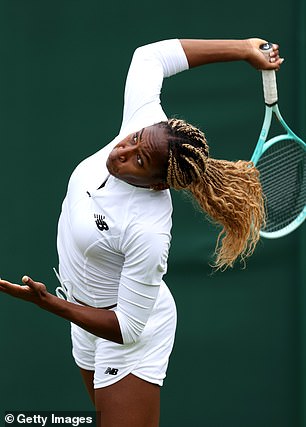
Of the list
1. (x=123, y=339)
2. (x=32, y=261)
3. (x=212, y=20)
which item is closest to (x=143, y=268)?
(x=123, y=339)

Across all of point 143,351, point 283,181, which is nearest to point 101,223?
point 143,351

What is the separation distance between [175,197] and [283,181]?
0.43 metres

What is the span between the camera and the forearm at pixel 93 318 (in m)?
2.48

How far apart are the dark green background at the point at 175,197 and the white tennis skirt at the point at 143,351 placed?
0.84 meters

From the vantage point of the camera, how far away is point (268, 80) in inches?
114

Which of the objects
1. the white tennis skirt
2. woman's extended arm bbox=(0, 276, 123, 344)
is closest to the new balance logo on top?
the white tennis skirt

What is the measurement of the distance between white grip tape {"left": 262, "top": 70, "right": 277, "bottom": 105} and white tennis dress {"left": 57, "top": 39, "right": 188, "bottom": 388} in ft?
0.81

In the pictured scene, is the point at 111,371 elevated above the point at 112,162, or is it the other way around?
the point at 112,162

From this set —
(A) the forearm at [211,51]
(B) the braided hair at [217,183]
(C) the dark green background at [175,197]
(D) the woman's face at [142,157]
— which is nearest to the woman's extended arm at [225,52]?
(A) the forearm at [211,51]

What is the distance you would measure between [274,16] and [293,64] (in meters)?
0.18

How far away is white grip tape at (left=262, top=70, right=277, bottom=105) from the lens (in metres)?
2.88

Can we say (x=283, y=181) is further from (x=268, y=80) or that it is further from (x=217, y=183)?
(x=217, y=183)

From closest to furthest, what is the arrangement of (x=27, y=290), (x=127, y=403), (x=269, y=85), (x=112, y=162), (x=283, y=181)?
(x=27, y=290) → (x=112, y=162) → (x=127, y=403) → (x=269, y=85) → (x=283, y=181)

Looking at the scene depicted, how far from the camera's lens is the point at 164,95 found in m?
3.60
